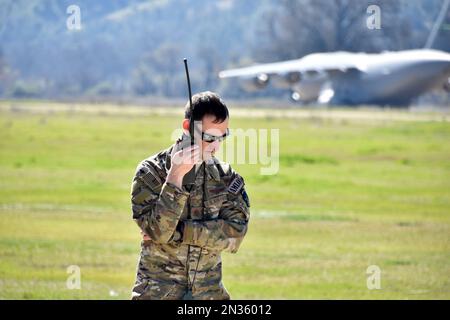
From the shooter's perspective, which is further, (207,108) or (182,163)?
(207,108)

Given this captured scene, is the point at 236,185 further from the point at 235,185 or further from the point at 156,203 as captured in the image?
the point at 156,203

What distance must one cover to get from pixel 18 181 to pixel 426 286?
48.5 feet

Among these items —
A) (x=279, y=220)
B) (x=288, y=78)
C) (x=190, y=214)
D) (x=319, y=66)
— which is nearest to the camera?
(x=190, y=214)

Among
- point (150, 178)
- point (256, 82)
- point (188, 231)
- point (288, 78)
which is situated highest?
point (288, 78)

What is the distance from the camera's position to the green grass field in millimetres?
13477

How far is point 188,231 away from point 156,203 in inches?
9.5

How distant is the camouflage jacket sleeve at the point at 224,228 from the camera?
6113mm

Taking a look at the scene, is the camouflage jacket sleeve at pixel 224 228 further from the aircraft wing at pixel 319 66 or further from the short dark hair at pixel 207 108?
the aircraft wing at pixel 319 66

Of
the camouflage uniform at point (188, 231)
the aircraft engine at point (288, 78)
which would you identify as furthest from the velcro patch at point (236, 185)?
the aircraft engine at point (288, 78)

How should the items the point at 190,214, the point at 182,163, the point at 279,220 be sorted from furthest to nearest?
the point at 279,220 < the point at 190,214 < the point at 182,163

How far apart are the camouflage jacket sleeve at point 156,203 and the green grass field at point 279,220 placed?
6130mm

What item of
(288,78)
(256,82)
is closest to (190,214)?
(256,82)

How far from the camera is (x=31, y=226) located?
18344 millimetres

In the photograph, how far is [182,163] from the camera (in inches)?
232
